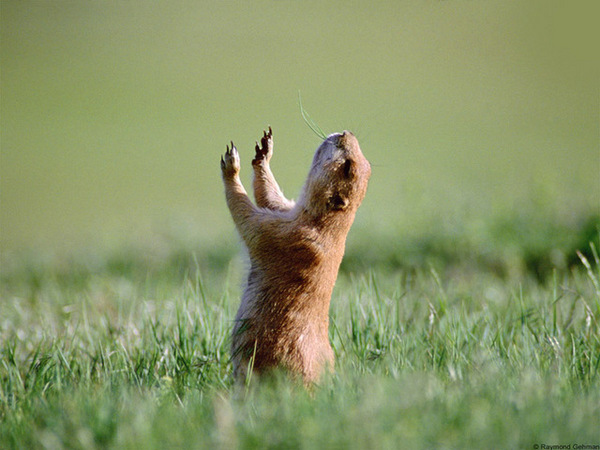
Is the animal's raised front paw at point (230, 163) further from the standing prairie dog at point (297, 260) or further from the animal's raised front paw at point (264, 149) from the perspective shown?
the animal's raised front paw at point (264, 149)

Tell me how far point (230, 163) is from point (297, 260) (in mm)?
692

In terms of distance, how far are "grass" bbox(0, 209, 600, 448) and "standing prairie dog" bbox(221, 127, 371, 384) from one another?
6.0 inches

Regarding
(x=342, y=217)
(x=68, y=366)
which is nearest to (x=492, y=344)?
(x=342, y=217)

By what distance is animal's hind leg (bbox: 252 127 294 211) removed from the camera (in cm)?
377

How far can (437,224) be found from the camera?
6.36 metres

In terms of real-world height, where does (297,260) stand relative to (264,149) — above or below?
below

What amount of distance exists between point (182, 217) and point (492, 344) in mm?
4987

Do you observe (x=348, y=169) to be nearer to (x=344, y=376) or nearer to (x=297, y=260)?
(x=297, y=260)

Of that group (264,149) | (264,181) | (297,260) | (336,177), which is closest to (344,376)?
(297,260)

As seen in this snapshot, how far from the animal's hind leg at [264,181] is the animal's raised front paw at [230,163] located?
119 millimetres

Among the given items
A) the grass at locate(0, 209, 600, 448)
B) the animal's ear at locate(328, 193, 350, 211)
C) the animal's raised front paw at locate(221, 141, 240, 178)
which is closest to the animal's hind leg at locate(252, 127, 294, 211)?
the animal's raised front paw at locate(221, 141, 240, 178)

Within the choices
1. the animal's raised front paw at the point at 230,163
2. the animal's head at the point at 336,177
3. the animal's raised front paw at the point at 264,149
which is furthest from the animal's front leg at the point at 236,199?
the animal's head at the point at 336,177

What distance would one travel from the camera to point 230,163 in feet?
12.1

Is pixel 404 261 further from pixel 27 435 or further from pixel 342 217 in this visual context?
pixel 27 435
